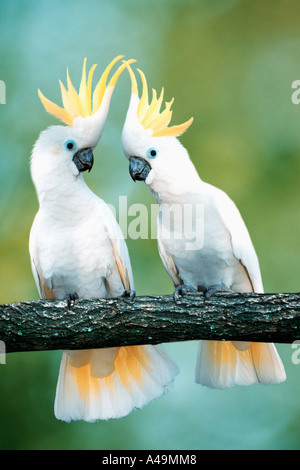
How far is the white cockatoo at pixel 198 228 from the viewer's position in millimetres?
3496

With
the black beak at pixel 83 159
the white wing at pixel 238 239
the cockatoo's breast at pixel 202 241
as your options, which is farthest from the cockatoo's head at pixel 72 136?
the white wing at pixel 238 239

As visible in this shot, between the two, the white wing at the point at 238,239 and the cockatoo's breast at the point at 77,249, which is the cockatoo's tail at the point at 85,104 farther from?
the white wing at the point at 238,239

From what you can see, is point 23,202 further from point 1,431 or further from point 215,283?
point 215,283

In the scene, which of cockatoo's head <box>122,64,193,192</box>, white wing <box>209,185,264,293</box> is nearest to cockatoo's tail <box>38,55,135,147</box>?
cockatoo's head <box>122,64,193,192</box>

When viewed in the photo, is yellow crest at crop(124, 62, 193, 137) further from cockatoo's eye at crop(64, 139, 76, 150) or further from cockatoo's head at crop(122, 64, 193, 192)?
cockatoo's eye at crop(64, 139, 76, 150)

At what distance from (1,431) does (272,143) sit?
3568mm

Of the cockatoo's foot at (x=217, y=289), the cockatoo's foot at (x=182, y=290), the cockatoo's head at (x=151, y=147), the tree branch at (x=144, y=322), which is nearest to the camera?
the tree branch at (x=144, y=322)

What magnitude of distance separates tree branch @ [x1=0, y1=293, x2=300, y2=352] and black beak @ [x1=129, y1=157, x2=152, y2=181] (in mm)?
730

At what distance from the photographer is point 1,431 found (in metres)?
5.41

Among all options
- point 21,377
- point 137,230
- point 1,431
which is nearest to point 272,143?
point 137,230

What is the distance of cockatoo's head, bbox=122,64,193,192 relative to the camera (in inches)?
137

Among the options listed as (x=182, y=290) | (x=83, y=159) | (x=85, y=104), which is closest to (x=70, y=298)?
(x=182, y=290)

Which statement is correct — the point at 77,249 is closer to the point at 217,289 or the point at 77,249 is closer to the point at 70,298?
the point at 70,298

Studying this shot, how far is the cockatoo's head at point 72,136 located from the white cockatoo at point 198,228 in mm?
176
